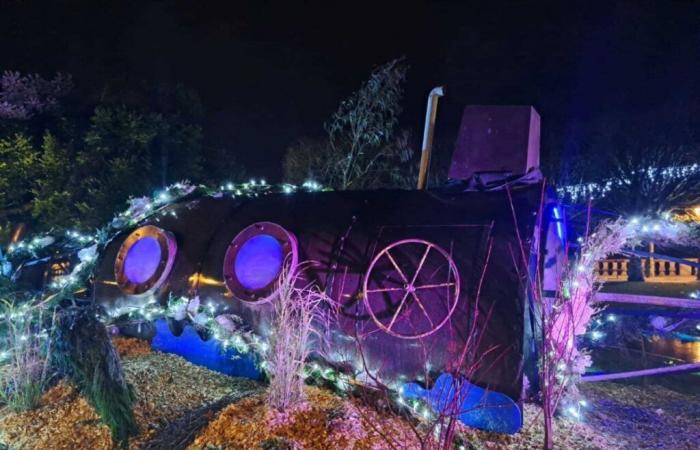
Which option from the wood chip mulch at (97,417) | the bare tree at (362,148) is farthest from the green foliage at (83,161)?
the wood chip mulch at (97,417)

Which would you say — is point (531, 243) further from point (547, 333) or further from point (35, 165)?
point (35, 165)

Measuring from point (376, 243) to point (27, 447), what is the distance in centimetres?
414

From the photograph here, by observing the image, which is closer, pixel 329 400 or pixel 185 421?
pixel 185 421

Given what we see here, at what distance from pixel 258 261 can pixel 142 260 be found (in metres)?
2.37

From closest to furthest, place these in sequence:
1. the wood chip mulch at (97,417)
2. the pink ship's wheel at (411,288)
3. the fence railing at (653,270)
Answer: the wood chip mulch at (97,417) → the pink ship's wheel at (411,288) → the fence railing at (653,270)

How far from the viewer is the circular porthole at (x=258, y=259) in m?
6.40

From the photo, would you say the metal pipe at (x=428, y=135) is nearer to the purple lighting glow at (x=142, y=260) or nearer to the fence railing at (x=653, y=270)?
the purple lighting glow at (x=142, y=260)

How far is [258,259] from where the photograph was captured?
668cm

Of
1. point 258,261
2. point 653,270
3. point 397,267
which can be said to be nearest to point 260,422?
point 397,267

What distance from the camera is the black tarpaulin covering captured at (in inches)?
195

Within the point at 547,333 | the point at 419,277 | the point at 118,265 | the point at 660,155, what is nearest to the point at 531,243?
the point at 419,277

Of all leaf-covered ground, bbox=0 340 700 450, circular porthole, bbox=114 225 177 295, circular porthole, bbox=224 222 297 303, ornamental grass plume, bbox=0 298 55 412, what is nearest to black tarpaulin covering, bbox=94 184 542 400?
circular porthole, bbox=224 222 297 303

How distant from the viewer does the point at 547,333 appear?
12.2 feet

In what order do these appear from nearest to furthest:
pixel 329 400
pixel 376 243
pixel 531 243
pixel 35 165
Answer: pixel 329 400 → pixel 531 243 → pixel 376 243 → pixel 35 165
